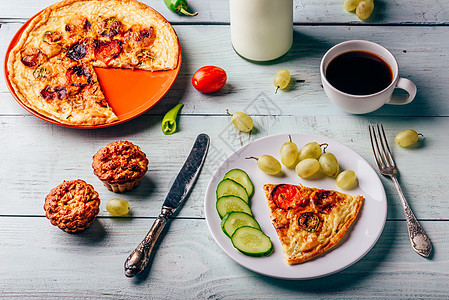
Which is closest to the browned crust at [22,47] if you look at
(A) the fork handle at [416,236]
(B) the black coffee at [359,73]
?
(B) the black coffee at [359,73]

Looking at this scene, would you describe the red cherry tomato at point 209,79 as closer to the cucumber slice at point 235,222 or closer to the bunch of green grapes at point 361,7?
the cucumber slice at point 235,222

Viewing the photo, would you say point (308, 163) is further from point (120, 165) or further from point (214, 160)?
point (120, 165)

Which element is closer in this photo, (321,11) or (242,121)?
(242,121)

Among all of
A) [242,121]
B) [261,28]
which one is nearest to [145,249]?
[242,121]

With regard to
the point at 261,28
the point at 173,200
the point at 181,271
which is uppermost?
the point at 261,28

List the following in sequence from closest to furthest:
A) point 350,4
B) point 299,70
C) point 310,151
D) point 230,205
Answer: point 230,205 → point 310,151 → point 299,70 → point 350,4

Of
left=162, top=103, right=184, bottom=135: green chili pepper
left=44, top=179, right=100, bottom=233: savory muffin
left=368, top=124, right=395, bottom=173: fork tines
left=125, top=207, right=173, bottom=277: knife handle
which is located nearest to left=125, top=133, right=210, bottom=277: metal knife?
left=125, top=207, right=173, bottom=277: knife handle

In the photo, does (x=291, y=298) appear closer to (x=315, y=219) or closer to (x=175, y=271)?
(x=315, y=219)

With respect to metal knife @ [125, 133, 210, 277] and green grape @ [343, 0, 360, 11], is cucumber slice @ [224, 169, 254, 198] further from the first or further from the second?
green grape @ [343, 0, 360, 11]
